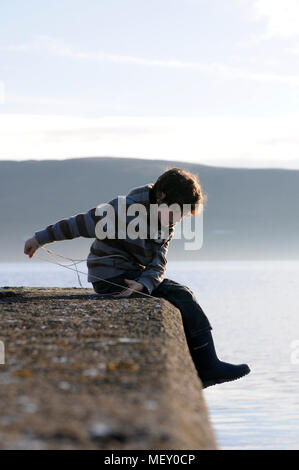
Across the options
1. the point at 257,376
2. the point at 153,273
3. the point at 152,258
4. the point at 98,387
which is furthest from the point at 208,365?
the point at 257,376

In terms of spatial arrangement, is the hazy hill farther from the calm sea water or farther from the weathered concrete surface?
the weathered concrete surface

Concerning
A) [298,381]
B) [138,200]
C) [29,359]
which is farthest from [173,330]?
[298,381]

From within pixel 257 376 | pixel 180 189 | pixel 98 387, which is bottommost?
pixel 257 376

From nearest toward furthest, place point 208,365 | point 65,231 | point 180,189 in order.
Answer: point 208,365
point 180,189
point 65,231

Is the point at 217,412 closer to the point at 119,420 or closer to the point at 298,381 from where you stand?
the point at 298,381

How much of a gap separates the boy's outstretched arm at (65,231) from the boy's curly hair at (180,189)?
18.8 inches

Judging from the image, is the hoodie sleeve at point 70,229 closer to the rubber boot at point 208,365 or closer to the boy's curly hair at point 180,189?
the boy's curly hair at point 180,189

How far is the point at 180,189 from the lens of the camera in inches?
203

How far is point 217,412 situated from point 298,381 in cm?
220

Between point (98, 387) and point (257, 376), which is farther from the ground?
point (98, 387)

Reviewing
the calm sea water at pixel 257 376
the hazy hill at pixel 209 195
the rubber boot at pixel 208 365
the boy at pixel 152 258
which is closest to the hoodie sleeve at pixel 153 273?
the boy at pixel 152 258

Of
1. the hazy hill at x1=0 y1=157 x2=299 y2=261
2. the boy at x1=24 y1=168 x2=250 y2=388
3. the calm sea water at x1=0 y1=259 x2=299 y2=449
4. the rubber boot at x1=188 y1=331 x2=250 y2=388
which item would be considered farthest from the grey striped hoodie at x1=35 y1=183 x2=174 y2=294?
the hazy hill at x1=0 y1=157 x2=299 y2=261

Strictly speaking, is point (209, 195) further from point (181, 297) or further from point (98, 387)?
point (98, 387)

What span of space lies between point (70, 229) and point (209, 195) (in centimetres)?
7011
